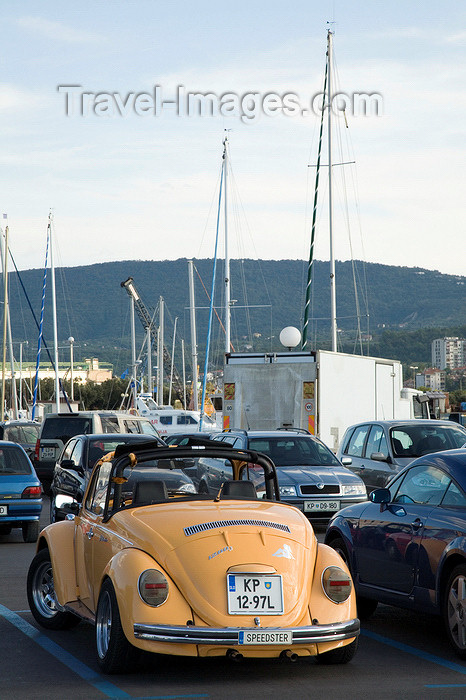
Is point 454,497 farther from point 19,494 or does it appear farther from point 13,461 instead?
point 13,461

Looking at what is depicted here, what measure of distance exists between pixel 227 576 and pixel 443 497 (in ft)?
7.70

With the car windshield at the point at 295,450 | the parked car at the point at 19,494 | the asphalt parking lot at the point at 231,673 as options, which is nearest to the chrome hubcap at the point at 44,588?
the asphalt parking lot at the point at 231,673

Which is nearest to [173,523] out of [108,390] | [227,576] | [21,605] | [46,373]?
[227,576]

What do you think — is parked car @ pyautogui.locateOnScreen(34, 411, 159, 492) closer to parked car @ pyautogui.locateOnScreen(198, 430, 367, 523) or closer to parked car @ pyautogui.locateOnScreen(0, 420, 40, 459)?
parked car @ pyautogui.locateOnScreen(0, 420, 40, 459)

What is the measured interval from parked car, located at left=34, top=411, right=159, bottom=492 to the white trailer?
2237mm

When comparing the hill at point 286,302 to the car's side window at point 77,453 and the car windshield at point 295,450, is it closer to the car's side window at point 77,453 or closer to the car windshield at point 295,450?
the car windshield at point 295,450

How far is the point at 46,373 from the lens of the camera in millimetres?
182125

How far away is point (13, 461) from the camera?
16156mm

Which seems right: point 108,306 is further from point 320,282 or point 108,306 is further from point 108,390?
point 108,390

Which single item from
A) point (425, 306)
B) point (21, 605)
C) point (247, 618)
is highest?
point (425, 306)

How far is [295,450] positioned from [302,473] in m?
1.17

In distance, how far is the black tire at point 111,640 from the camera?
6.70 meters

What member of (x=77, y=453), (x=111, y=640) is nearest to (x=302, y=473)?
(x=77, y=453)

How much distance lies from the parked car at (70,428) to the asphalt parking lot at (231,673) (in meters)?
16.1
